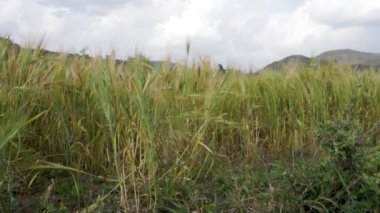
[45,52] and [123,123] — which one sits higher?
[45,52]

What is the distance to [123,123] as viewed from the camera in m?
3.01

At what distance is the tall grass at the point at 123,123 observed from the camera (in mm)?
2895

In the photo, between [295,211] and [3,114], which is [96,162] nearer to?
[3,114]

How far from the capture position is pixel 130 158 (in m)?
2.87

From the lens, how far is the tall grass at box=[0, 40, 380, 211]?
114 inches

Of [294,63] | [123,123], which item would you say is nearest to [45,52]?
[123,123]

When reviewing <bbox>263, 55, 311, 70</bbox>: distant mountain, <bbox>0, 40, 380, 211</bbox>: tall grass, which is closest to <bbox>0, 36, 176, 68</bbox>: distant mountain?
<bbox>0, 40, 380, 211</bbox>: tall grass

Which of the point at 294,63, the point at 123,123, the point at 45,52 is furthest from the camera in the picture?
the point at 294,63

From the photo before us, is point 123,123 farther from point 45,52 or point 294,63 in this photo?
point 294,63

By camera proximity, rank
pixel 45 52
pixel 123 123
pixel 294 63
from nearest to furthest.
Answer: pixel 123 123
pixel 45 52
pixel 294 63

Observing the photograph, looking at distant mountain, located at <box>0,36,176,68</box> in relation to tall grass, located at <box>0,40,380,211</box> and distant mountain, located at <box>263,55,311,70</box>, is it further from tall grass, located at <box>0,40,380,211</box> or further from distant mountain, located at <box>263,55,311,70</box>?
distant mountain, located at <box>263,55,311,70</box>

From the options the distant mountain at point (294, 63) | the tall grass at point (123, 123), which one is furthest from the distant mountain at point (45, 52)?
the distant mountain at point (294, 63)

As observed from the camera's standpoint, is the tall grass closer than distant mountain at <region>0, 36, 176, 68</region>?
Yes

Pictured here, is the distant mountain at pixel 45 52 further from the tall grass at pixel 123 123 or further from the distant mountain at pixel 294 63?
the distant mountain at pixel 294 63
